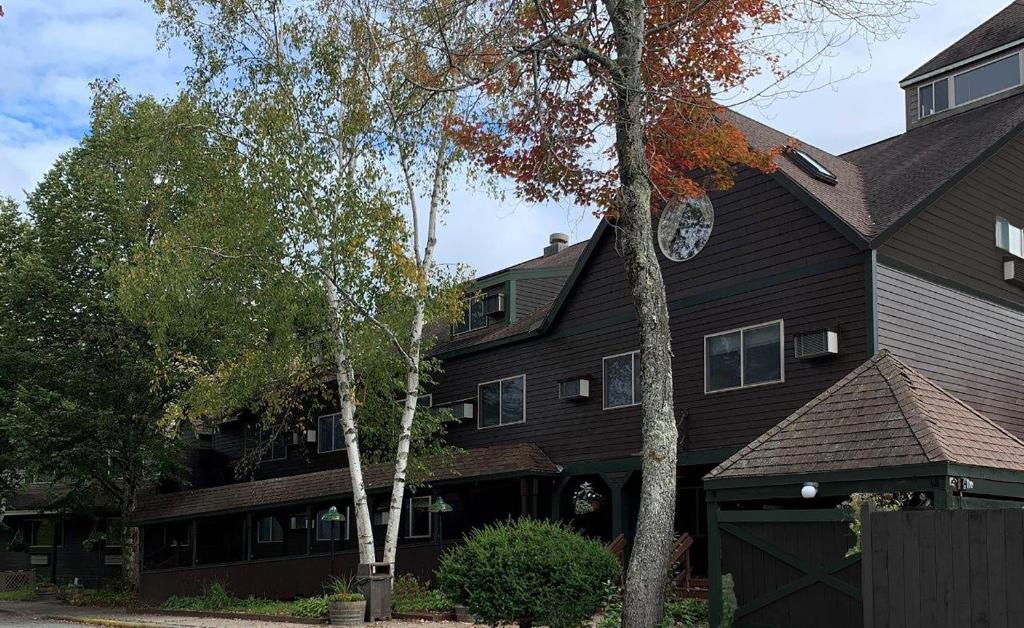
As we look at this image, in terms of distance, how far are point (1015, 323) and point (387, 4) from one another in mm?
13041

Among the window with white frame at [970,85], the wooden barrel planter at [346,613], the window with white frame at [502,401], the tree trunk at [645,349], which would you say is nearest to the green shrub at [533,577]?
the tree trunk at [645,349]

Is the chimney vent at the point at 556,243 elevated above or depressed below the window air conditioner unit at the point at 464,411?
above

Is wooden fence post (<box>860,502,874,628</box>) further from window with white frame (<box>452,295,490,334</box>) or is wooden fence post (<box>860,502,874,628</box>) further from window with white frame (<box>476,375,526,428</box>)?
window with white frame (<box>452,295,490,334</box>)

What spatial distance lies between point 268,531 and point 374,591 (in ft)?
53.0

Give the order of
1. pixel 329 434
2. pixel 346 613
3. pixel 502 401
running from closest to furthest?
pixel 346 613
pixel 502 401
pixel 329 434

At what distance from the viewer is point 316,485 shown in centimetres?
2867

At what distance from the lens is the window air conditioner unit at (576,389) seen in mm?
23891

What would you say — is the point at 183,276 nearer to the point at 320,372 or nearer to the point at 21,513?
the point at 320,372

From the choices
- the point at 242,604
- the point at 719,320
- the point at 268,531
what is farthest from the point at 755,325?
the point at 268,531

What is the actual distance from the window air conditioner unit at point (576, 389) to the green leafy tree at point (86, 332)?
11834 mm

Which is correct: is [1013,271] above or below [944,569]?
above

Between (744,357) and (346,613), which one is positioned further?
(346,613)

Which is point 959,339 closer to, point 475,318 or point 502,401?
point 502,401

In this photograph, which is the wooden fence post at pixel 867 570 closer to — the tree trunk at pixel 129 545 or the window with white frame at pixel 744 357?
the window with white frame at pixel 744 357
